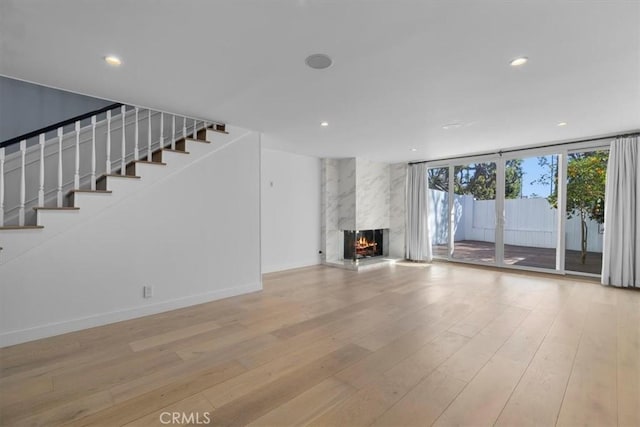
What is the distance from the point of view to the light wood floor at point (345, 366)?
160 cm

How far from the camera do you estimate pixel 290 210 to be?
5.70 meters

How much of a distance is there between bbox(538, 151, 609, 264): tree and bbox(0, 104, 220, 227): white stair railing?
6.15 meters

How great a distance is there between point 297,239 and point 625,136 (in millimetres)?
5692

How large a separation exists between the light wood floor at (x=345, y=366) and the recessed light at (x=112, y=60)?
2.39 meters

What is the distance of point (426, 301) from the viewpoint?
356cm

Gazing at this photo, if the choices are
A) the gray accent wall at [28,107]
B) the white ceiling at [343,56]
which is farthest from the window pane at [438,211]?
the gray accent wall at [28,107]

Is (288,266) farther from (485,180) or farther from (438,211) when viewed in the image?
(485,180)

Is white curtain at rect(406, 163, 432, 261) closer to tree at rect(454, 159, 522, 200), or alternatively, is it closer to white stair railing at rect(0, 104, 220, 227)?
tree at rect(454, 159, 522, 200)

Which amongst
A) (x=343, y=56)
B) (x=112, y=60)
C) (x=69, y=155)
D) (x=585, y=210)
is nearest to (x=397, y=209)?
(x=585, y=210)

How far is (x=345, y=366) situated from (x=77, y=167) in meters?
3.25

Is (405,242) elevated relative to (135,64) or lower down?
lower down

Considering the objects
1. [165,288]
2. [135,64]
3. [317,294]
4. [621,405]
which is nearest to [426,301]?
[317,294]

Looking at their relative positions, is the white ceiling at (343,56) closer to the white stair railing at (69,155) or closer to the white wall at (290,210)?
the white stair railing at (69,155)

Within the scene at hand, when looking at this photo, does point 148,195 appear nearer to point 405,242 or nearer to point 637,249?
point 405,242
